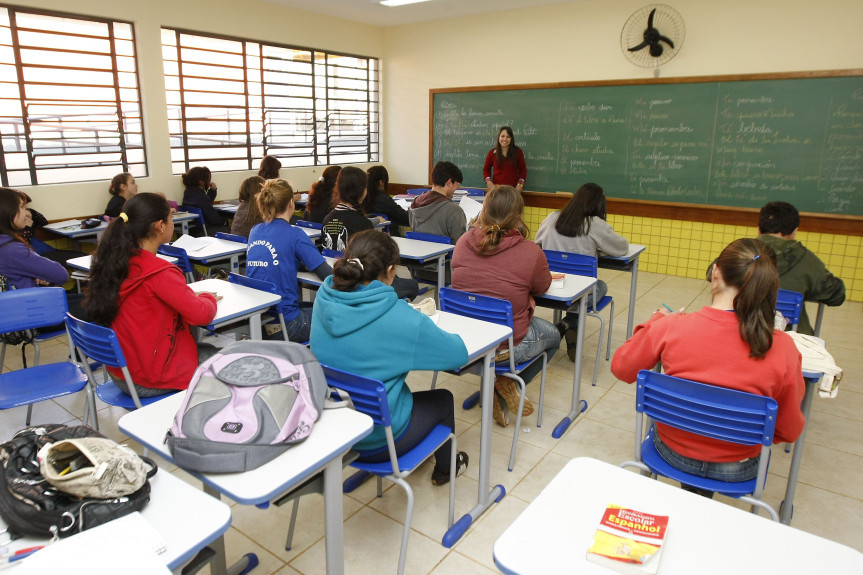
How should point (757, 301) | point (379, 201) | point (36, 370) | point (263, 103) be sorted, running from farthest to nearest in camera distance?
point (263, 103)
point (379, 201)
point (36, 370)
point (757, 301)

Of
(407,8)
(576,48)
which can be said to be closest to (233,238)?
(407,8)

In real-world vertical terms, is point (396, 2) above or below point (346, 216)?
above

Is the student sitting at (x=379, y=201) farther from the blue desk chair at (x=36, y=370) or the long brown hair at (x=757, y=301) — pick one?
the long brown hair at (x=757, y=301)

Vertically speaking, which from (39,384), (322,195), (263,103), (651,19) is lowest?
(39,384)

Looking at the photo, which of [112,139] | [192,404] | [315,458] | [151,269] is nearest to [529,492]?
[315,458]

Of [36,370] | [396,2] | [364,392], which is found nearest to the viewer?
[364,392]

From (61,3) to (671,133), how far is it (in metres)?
6.04

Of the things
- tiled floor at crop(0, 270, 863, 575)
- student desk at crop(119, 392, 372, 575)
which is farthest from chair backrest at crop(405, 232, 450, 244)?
student desk at crop(119, 392, 372, 575)

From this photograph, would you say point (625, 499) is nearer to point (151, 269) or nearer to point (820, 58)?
point (151, 269)

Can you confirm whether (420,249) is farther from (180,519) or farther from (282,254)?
(180,519)

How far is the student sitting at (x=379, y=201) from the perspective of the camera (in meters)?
5.12

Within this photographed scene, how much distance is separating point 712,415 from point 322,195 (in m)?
3.95

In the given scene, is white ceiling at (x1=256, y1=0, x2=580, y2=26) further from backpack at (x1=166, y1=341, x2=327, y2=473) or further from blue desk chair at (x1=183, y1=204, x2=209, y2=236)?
backpack at (x1=166, y1=341, x2=327, y2=473)

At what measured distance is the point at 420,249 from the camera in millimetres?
4125
